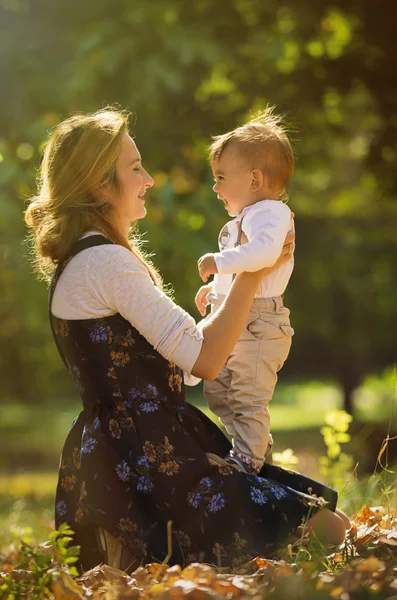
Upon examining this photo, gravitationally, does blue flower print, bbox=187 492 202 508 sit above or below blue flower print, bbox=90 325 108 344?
below

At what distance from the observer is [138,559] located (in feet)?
9.48

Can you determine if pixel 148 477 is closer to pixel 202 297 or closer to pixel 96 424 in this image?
pixel 96 424

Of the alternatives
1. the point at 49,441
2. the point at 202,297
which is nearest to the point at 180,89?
the point at 202,297

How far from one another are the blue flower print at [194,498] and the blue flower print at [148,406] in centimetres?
31

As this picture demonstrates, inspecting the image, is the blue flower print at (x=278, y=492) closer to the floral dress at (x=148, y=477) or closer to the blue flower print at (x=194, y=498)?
the floral dress at (x=148, y=477)

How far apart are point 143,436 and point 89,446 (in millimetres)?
188

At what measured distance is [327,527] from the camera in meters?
2.98

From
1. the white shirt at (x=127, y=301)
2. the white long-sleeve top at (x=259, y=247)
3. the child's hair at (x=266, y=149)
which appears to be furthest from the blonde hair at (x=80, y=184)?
the child's hair at (x=266, y=149)

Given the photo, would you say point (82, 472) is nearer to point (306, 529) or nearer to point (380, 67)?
point (306, 529)

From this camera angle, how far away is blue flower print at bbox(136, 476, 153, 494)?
2.93 metres

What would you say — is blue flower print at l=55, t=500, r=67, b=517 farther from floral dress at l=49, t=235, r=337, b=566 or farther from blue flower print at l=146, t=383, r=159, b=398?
blue flower print at l=146, t=383, r=159, b=398

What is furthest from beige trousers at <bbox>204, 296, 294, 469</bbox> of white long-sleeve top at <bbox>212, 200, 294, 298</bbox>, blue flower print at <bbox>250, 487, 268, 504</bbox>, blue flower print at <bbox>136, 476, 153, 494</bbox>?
blue flower print at <bbox>136, 476, 153, 494</bbox>

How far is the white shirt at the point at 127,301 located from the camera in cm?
292

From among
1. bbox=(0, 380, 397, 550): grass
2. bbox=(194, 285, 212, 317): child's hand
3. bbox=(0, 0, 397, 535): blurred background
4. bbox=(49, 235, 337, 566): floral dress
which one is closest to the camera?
bbox=(49, 235, 337, 566): floral dress
